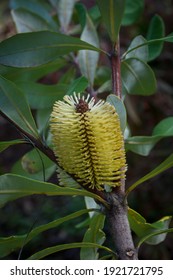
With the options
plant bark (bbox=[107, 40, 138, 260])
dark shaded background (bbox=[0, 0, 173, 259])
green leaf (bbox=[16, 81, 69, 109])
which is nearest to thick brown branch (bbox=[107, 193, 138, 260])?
plant bark (bbox=[107, 40, 138, 260])

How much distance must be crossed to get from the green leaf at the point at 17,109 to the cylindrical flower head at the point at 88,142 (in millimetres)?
45

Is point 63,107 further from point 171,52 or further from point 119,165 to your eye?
point 171,52

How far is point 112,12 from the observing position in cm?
67

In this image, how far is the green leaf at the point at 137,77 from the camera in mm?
769

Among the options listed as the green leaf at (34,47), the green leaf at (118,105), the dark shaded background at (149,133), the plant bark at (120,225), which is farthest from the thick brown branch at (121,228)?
the dark shaded background at (149,133)

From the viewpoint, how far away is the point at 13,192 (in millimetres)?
582

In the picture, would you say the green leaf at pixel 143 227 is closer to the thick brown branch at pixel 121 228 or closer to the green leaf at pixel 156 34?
the thick brown branch at pixel 121 228

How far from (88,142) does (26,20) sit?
18.5 inches

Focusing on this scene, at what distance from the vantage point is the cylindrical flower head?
592 mm

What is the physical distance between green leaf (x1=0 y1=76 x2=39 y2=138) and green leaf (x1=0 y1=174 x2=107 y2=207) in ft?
0.26

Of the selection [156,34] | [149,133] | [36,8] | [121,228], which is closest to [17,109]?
[121,228]

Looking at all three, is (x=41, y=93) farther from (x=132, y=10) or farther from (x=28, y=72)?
(x=132, y=10)

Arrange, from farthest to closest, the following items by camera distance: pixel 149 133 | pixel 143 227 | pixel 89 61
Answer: pixel 149 133
pixel 89 61
pixel 143 227

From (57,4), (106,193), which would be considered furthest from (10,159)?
(106,193)
